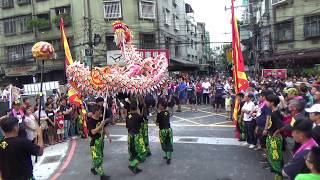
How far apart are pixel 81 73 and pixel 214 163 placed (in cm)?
413

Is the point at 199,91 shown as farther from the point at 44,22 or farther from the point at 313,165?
the point at 313,165

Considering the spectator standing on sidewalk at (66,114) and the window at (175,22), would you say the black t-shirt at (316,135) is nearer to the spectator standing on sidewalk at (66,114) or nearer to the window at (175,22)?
the spectator standing on sidewalk at (66,114)

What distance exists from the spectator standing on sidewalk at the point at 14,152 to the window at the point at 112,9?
29192mm

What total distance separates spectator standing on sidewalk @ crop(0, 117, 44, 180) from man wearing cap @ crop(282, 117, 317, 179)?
358 cm

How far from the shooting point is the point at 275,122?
8086 mm

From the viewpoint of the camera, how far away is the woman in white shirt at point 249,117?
1162cm

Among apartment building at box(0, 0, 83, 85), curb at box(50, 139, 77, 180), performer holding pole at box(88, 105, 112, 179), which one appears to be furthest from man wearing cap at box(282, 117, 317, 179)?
apartment building at box(0, 0, 83, 85)

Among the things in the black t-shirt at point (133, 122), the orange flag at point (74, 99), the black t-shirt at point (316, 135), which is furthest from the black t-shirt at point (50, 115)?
the black t-shirt at point (316, 135)

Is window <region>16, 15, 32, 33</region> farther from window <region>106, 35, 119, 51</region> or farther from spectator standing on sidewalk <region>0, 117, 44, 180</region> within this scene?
spectator standing on sidewalk <region>0, 117, 44, 180</region>

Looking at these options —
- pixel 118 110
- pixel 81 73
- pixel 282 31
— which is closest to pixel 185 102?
pixel 118 110

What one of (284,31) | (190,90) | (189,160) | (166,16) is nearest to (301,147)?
(189,160)

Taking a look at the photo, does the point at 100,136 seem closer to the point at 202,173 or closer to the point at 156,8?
the point at 202,173

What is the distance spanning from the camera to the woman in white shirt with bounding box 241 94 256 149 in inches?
457

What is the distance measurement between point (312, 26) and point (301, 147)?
87.3ft
